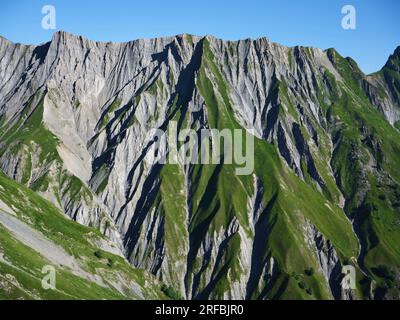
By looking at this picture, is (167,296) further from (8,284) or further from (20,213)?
(8,284)

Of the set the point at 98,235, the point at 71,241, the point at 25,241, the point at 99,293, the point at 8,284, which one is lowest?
the point at 8,284

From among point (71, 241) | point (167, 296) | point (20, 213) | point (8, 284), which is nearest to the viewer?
point (8, 284)
